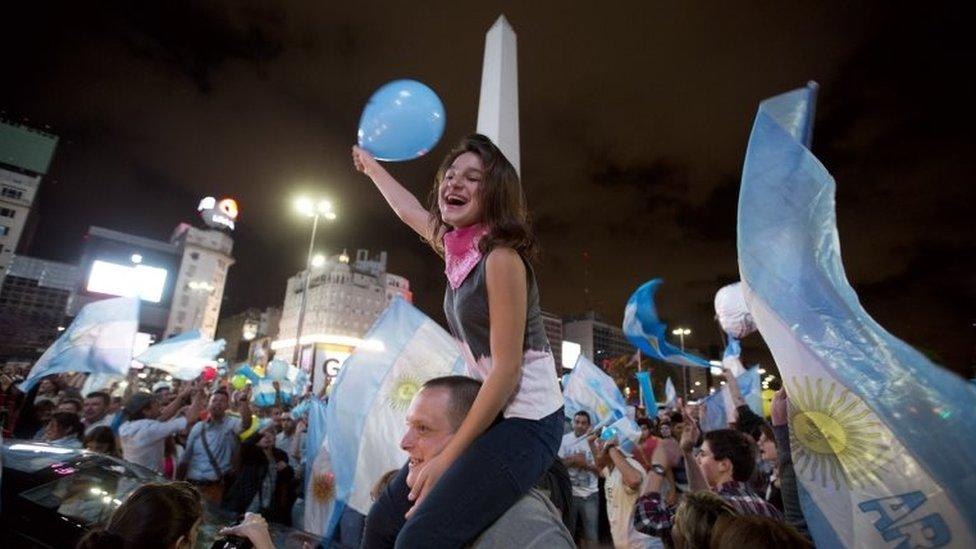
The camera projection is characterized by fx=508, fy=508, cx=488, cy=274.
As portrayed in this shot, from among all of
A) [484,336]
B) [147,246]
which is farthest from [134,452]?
[147,246]

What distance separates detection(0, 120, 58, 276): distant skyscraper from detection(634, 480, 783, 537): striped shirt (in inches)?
3766

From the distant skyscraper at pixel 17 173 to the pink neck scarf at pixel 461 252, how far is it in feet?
315

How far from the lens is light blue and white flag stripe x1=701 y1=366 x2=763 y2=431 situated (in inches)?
426

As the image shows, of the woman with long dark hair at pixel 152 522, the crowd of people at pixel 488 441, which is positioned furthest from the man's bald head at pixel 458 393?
the woman with long dark hair at pixel 152 522

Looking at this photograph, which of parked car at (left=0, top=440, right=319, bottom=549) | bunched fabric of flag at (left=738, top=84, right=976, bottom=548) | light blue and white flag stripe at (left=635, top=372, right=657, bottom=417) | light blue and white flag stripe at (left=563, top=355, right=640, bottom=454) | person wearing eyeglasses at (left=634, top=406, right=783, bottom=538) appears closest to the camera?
bunched fabric of flag at (left=738, top=84, right=976, bottom=548)

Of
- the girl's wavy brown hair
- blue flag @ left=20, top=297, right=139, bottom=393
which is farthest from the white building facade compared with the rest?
the girl's wavy brown hair

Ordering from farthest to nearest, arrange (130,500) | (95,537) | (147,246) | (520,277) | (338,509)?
(147,246) → (338,509) → (130,500) → (95,537) → (520,277)

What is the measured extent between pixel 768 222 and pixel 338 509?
5.96 meters

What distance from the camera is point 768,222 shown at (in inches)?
136

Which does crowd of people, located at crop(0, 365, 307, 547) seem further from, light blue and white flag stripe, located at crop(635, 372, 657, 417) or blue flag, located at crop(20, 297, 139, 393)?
light blue and white flag stripe, located at crop(635, 372, 657, 417)

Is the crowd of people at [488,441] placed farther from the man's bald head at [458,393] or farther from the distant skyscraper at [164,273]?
the distant skyscraper at [164,273]

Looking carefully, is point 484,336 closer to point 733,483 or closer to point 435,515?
point 435,515

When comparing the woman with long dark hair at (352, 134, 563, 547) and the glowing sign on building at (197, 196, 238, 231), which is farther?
the glowing sign on building at (197, 196, 238, 231)

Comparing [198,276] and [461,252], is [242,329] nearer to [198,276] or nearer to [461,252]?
[198,276]
